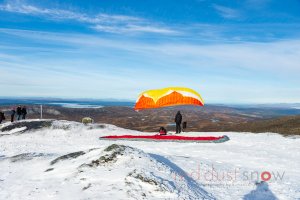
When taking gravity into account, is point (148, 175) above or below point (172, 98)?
below

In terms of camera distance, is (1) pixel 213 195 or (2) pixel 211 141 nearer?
(1) pixel 213 195

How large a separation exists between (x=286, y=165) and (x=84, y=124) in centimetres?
2223

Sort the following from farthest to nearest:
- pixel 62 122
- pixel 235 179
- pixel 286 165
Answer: pixel 62 122 < pixel 286 165 < pixel 235 179

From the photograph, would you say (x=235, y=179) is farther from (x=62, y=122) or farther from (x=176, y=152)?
(x=62, y=122)

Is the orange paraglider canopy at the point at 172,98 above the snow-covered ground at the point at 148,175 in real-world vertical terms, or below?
above

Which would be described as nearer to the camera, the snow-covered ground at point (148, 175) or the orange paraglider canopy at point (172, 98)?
the snow-covered ground at point (148, 175)

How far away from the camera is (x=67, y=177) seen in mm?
12469

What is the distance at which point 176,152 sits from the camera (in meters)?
21.3

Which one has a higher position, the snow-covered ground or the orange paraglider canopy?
the orange paraglider canopy

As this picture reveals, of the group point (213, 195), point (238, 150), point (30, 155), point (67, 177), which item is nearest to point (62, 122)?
point (30, 155)

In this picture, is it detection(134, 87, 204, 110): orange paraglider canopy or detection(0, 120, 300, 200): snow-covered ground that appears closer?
detection(0, 120, 300, 200): snow-covered ground

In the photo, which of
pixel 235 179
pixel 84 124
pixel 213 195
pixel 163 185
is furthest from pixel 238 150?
pixel 84 124

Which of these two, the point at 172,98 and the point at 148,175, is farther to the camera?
the point at 172,98

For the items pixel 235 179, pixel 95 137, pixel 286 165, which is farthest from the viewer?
pixel 95 137
